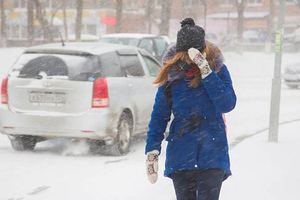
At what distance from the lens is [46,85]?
920cm

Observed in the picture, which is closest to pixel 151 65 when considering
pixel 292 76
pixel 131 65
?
pixel 131 65

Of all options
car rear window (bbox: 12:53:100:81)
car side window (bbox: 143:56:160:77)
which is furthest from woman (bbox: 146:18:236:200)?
car side window (bbox: 143:56:160:77)

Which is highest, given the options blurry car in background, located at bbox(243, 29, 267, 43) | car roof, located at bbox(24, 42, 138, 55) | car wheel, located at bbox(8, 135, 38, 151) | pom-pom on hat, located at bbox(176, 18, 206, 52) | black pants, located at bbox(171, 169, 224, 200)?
pom-pom on hat, located at bbox(176, 18, 206, 52)

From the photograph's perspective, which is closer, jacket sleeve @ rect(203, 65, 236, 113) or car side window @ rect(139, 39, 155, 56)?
jacket sleeve @ rect(203, 65, 236, 113)

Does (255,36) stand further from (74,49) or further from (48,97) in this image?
(48,97)

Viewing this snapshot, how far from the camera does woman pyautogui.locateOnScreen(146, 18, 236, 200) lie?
13.0 ft

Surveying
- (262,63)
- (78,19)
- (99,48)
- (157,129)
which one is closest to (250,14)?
(262,63)

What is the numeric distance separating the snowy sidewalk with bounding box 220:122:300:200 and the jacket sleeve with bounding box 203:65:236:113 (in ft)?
9.40

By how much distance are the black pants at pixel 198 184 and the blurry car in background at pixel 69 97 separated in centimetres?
507

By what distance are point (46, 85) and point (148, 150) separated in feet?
17.3

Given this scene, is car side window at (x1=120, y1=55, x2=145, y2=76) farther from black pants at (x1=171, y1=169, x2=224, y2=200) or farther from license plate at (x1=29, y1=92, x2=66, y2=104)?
black pants at (x1=171, y1=169, x2=224, y2=200)

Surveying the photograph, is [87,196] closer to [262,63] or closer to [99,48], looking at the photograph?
[99,48]

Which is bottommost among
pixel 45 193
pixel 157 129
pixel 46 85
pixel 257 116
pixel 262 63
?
pixel 262 63

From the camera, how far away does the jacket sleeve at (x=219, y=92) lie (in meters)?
3.88
